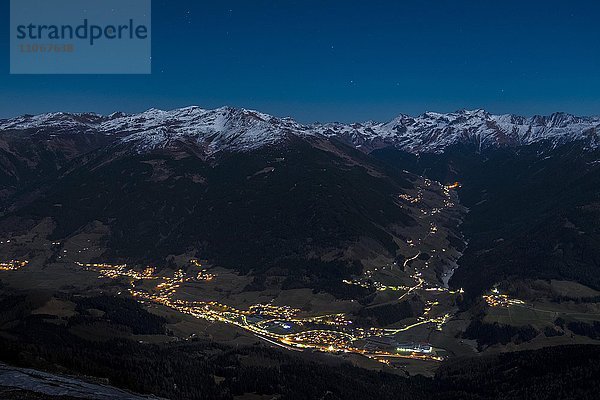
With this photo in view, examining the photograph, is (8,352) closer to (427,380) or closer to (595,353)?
(427,380)

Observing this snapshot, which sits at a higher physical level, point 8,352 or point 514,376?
point 8,352

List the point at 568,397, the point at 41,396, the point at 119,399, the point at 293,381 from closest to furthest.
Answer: the point at 41,396, the point at 119,399, the point at 568,397, the point at 293,381

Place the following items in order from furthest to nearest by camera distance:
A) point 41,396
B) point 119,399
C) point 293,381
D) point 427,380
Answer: point 427,380 < point 293,381 < point 119,399 < point 41,396

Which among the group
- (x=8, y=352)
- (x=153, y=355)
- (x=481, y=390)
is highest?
(x=8, y=352)

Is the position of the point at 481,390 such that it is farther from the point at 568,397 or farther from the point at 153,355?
the point at 153,355

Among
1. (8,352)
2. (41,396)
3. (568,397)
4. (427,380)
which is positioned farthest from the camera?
(427,380)

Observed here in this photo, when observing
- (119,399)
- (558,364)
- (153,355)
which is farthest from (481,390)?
(119,399)

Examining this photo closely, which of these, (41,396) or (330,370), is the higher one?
(41,396)

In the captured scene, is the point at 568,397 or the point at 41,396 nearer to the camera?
the point at 41,396

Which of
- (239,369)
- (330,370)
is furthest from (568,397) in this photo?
(239,369)
